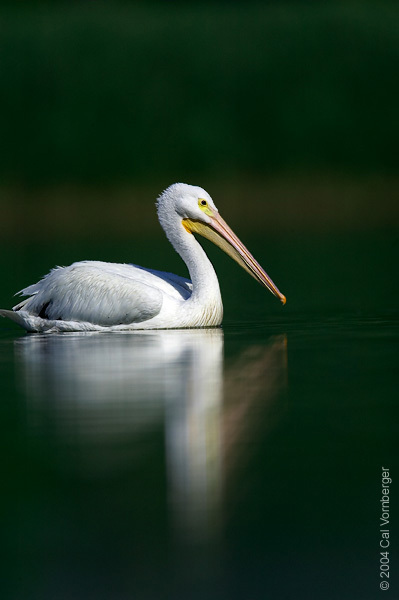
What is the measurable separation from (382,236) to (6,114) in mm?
35345

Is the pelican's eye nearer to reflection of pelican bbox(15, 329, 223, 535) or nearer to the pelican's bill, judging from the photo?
the pelican's bill

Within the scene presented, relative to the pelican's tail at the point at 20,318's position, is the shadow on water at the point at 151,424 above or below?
below

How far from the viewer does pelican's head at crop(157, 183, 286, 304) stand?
30.9 feet

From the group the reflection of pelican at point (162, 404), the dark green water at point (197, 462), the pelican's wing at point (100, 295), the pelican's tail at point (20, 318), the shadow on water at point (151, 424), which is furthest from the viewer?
the pelican's tail at point (20, 318)

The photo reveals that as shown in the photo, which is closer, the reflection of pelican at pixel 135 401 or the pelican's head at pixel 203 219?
the reflection of pelican at pixel 135 401

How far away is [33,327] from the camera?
951 centimetres

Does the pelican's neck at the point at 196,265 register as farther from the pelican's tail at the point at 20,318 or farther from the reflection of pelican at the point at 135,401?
the pelican's tail at the point at 20,318

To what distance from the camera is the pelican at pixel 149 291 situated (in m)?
8.95

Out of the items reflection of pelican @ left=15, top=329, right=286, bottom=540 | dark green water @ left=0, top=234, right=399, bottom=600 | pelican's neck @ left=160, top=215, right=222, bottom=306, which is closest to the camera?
dark green water @ left=0, top=234, right=399, bottom=600

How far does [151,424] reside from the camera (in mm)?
5656

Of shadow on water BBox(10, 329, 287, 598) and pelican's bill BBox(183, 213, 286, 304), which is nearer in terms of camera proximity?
shadow on water BBox(10, 329, 287, 598)

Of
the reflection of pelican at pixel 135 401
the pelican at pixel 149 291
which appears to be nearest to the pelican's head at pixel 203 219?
the pelican at pixel 149 291

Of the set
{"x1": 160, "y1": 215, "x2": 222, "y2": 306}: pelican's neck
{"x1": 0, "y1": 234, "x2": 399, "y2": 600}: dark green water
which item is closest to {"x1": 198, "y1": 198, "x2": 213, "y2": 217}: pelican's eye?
{"x1": 160, "y1": 215, "x2": 222, "y2": 306}: pelican's neck

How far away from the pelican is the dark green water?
0.19 metres
